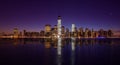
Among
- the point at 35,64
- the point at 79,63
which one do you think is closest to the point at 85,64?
the point at 79,63

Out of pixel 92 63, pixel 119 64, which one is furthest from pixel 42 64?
pixel 119 64

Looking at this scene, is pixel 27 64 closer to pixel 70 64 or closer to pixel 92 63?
pixel 70 64

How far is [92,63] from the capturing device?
48.2 meters

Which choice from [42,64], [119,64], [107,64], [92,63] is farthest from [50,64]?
[119,64]

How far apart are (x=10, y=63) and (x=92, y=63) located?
22495 mm

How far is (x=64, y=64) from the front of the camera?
4706cm

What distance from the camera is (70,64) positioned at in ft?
154

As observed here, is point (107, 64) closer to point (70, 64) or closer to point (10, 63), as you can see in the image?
point (70, 64)

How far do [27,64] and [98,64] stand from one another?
18.8 m

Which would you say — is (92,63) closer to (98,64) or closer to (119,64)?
(98,64)

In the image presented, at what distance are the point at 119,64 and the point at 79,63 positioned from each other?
1070cm

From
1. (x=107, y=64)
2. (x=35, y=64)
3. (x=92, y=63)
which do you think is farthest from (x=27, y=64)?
(x=107, y=64)

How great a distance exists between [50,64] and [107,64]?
15.5 metres

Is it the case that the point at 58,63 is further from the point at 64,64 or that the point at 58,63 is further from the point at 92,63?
the point at 92,63
